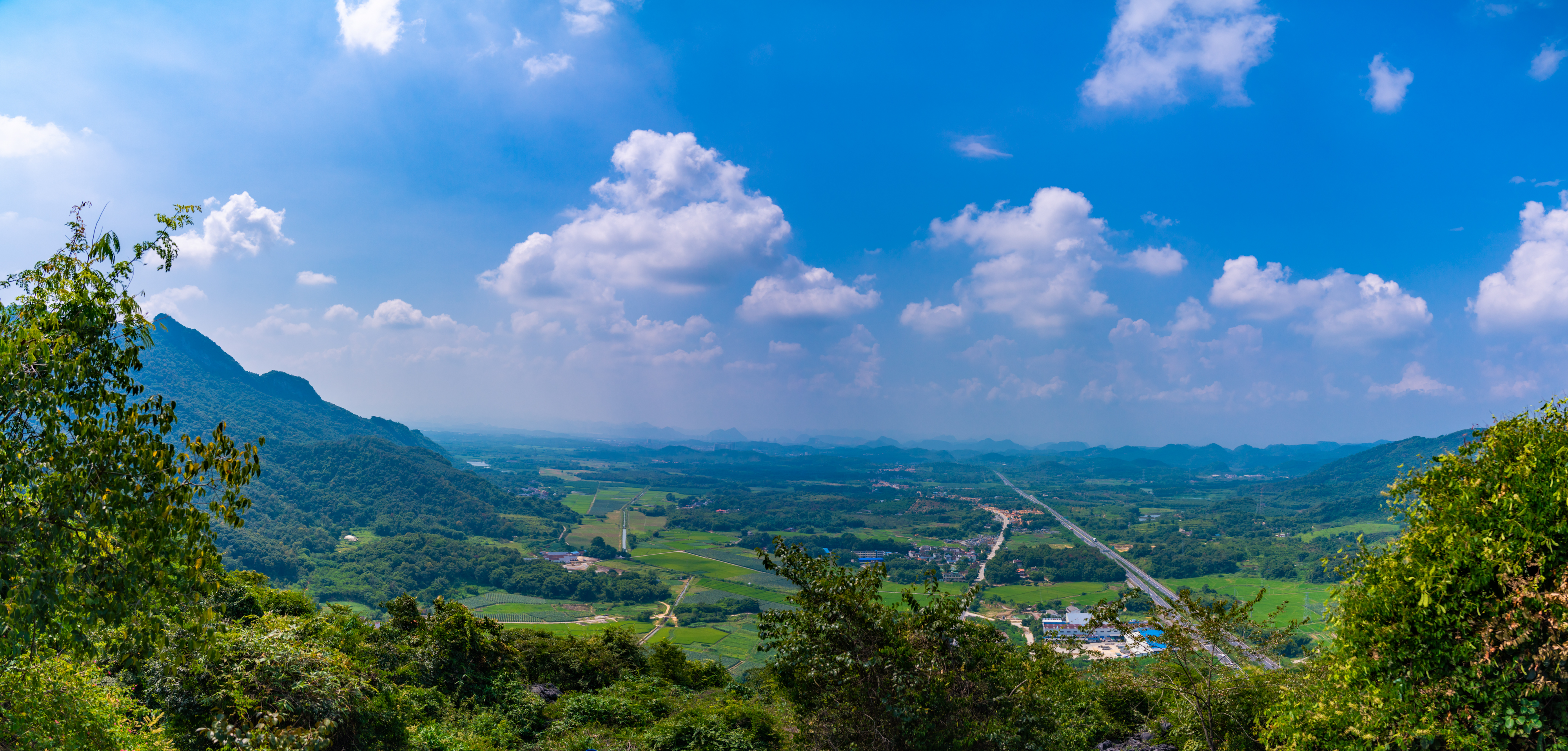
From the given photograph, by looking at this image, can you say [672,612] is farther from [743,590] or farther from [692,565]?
[692,565]

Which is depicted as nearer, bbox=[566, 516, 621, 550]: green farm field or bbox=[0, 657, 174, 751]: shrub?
bbox=[0, 657, 174, 751]: shrub

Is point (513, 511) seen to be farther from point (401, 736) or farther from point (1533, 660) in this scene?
point (1533, 660)

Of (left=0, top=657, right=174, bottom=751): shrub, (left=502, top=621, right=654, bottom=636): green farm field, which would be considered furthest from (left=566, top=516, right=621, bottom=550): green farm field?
(left=0, top=657, right=174, bottom=751): shrub

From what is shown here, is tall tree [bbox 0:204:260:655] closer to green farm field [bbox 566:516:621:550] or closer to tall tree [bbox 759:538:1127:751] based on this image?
tall tree [bbox 759:538:1127:751]

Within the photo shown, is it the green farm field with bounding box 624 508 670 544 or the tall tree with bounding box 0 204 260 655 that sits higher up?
the tall tree with bounding box 0 204 260 655

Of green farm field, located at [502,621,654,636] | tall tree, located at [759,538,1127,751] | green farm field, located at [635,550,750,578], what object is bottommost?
green farm field, located at [635,550,750,578]

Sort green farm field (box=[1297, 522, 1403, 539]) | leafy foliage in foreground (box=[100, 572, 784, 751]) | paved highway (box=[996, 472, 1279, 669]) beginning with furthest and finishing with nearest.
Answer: green farm field (box=[1297, 522, 1403, 539])
paved highway (box=[996, 472, 1279, 669])
leafy foliage in foreground (box=[100, 572, 784, 751])

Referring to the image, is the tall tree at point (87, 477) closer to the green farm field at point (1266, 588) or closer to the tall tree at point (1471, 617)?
the tall tree at point (1471, 617)

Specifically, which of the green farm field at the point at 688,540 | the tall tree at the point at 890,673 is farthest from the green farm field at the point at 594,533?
the tall tree at the point at 890,673
